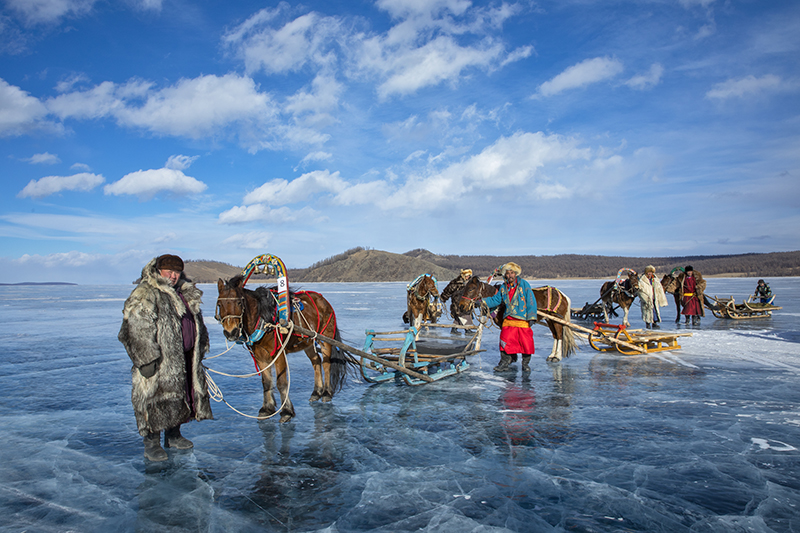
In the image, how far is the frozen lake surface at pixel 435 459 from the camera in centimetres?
342

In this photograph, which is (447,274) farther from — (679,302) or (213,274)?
(679,302)

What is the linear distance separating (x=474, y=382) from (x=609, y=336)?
4434mm

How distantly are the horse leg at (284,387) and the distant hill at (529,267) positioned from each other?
111m

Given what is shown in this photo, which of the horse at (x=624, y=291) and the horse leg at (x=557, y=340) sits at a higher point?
the horse at (x=624, y=291)

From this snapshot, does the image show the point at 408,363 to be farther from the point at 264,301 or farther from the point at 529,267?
the point at 529,267

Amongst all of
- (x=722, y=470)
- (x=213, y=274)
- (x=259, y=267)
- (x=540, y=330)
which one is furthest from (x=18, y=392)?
(x=213, y=274)

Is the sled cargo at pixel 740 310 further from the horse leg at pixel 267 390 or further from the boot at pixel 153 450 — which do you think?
the boot at pixel 153 450

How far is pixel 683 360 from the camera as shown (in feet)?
31.3

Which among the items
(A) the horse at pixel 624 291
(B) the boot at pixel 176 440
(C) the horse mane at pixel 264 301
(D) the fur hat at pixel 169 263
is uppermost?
(D) the fur hat at pixel 169 263

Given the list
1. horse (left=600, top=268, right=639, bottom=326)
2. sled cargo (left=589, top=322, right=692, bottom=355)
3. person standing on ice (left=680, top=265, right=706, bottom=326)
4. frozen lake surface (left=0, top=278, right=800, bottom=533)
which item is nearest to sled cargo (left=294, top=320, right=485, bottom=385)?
frozen lake surface (left=0, top=278, right=800, bottom=533)

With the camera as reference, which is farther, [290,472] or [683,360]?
[683,360]

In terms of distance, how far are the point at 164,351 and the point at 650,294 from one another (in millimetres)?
15381

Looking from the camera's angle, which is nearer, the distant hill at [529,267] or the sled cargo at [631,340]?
the sled cargo at [631,340]

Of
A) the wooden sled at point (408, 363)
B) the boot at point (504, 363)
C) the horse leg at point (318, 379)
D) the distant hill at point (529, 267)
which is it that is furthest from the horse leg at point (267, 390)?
the distant hill at point (529, 267)
